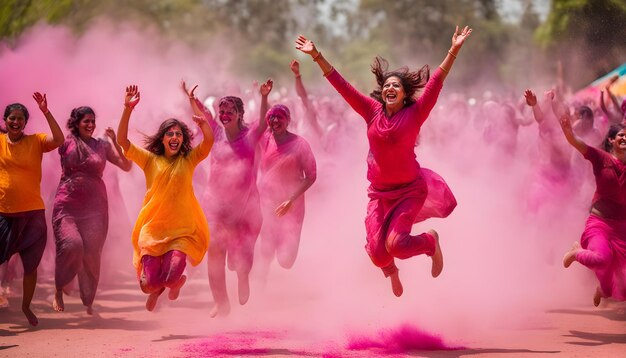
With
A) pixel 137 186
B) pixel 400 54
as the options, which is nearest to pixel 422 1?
pixel 400 54

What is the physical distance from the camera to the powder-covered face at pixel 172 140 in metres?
8.77

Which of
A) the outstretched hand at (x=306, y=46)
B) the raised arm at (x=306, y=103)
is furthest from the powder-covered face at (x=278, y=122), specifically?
the outstretched hand at (x=306, y=46)

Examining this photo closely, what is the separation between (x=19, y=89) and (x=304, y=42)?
6495 millimetres

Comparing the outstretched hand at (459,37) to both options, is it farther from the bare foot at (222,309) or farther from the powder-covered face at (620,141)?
the bare foot at (222,309)

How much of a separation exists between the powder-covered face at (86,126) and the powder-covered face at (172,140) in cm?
145

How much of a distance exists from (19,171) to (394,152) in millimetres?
3383

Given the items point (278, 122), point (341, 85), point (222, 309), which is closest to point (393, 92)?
point (341, 85)

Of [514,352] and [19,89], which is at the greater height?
[19,89]

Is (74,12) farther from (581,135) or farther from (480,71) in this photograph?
(480,71)

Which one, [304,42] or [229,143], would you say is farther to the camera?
[229,143]

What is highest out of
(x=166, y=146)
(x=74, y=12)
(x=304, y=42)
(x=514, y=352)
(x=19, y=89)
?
(x=74, y=12)

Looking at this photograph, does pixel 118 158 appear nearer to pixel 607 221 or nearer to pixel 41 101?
pixel 41 101

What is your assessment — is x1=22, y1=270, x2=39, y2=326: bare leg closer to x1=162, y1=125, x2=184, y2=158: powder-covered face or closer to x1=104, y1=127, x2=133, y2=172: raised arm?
x1=104, y1=127, x2=133, y2=172: raised arm

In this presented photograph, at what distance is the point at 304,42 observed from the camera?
836 centimetres
